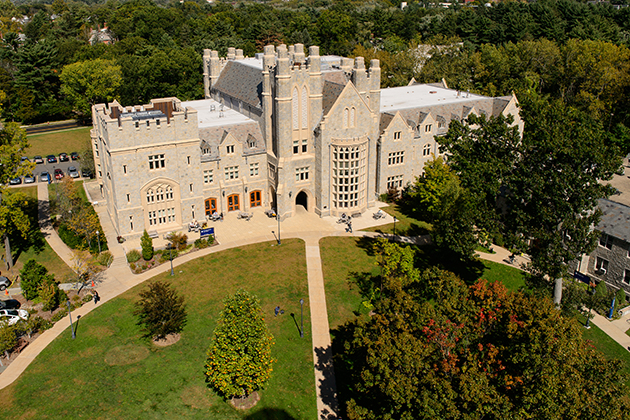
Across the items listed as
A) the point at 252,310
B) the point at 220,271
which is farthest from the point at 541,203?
the point at 220,271

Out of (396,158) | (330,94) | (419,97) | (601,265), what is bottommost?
(601,265)

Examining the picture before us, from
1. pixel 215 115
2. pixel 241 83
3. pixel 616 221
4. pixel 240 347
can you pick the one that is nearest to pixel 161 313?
pixel 240 347

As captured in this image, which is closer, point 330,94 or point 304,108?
point 304,108

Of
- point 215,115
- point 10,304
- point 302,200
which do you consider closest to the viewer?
point 10,304

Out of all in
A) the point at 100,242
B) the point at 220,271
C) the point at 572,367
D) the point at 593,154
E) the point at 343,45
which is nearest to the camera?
the point at 572,367

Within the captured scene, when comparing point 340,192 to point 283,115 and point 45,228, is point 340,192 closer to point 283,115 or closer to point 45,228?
point 283,115

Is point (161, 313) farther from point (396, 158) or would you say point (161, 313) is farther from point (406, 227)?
point (396, 158)

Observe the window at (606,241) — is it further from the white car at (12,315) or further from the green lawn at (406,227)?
the white car at (12,315)
